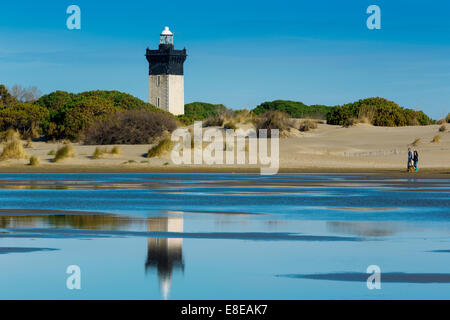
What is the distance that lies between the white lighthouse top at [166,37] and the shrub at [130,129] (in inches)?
2074

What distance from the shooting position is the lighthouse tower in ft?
335

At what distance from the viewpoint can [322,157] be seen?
41.4 metres

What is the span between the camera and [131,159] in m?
40.1

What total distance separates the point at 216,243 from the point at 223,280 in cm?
300

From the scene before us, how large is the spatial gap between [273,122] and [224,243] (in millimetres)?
38222

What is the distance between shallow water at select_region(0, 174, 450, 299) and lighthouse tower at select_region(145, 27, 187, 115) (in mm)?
79158

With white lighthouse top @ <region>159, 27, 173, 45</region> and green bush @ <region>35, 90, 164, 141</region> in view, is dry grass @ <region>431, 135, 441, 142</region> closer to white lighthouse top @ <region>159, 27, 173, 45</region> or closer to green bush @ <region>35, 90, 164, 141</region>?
green bush @ <region>35, 90, 164, 141</region>

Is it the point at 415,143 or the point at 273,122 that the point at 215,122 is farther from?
the point at 415,143

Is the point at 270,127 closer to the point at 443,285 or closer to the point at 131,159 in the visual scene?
the point at 131,159

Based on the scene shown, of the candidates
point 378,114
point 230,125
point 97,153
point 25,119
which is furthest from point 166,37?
point 97,153

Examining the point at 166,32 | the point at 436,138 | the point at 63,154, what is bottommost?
the point at 63,154

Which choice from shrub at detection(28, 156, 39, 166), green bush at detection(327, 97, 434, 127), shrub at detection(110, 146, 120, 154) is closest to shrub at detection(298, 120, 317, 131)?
green bush at detection(327, 97, 434, 127)

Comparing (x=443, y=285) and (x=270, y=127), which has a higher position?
(x=270, y=127)
